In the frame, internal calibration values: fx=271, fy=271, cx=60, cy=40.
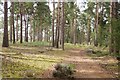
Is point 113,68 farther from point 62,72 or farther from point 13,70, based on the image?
point 13,70

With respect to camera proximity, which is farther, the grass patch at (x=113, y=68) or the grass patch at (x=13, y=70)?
the grass patch at (x=113, y=68)

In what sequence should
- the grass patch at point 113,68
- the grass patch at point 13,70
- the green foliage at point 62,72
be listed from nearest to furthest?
the grass patch at point 13,70 → the green foliage at point 62,72 → the grass patch at point 113,68

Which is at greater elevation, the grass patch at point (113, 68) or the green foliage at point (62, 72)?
the green foliage at point (62, 72)

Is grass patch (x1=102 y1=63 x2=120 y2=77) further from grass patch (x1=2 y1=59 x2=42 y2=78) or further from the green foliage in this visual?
grass patch (x1=2 y1=59 x2=42 y2=78)

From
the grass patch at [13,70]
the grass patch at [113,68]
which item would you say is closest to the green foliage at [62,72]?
the grass patch at [13,70]

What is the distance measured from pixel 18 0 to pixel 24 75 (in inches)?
1108

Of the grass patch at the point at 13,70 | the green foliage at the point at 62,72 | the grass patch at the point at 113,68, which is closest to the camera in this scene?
the grass patch at the point at 13,70

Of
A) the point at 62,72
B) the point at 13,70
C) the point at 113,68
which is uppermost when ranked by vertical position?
the point at 13,70

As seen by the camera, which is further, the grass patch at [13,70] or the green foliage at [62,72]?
the green foliage at [62,72]

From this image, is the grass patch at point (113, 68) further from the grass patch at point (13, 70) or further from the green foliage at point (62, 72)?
the grass patch at point (13, 70)

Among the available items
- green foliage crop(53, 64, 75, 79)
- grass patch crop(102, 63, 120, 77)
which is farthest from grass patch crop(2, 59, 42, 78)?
grass patch crop(102, 63, 120, 77)

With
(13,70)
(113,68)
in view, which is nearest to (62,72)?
(13,70)

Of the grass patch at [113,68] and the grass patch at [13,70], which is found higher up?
the grass patch at [13,70]

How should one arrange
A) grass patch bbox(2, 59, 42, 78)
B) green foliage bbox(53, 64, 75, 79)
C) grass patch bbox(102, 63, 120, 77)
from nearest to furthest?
grass patch bbox(2, 59, 42, 78) → green foliage bbox(53, 64, 75, 79) → grass patch bbox(102, 63, 120, 77)
